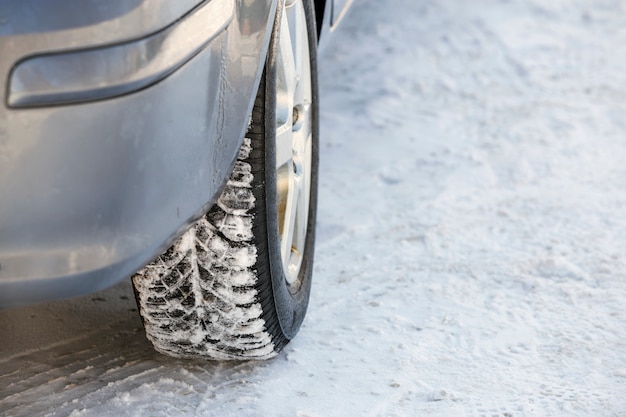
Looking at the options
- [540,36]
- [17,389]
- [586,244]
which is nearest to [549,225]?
[586,244]

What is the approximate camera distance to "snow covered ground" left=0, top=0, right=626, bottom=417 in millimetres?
1911

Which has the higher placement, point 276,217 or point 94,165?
point 94,165

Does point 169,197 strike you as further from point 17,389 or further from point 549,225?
point 549,225

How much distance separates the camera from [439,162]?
328 cm

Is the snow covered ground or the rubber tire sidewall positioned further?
the snow covered ground

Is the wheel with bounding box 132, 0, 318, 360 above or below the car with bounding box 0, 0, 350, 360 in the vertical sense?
below

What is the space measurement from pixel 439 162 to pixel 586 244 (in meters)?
0.75

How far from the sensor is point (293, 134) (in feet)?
6.72

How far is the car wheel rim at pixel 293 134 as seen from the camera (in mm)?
1883

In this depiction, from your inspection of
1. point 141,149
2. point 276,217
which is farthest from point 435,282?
point 141,149

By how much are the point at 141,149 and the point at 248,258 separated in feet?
1.43

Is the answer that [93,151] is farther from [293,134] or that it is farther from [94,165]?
[293,134]

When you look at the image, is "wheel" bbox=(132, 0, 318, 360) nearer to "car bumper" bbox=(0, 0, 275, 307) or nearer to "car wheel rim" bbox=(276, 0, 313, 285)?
"car wheel rim" bbox=(276, 0, 313, 285)

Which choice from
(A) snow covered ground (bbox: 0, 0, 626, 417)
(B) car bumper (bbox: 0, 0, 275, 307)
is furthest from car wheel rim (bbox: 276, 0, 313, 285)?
(B) car bumper (bbox: 0, 0, 275, 307)
